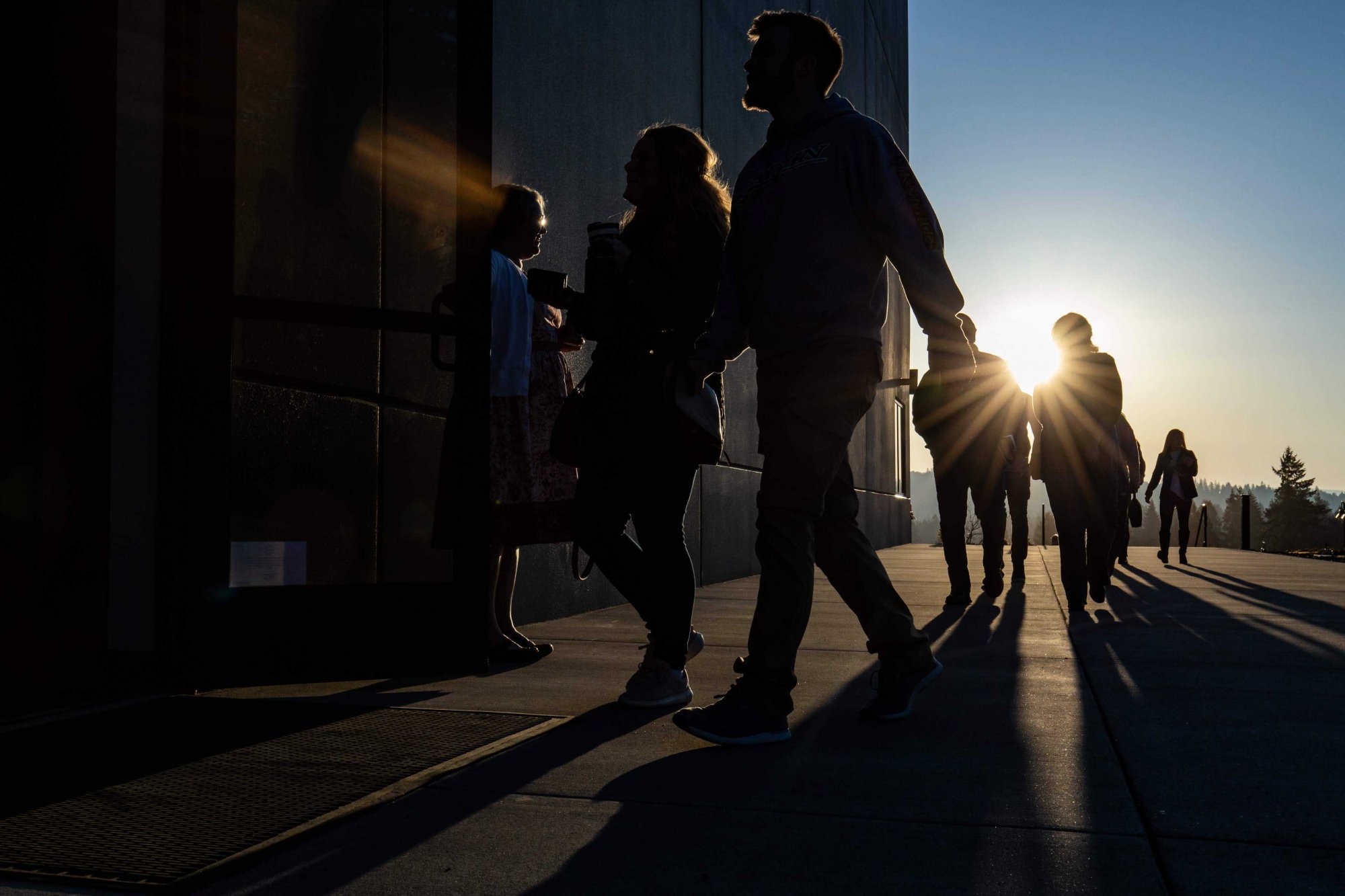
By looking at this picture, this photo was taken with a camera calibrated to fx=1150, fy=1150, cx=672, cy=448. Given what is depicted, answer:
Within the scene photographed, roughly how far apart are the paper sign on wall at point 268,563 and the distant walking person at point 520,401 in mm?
782

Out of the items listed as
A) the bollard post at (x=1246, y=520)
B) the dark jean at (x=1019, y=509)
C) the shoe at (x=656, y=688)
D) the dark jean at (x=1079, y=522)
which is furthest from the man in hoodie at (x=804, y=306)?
the bollard post at (x=1246, y=520)

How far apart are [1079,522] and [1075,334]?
1211 millimetres

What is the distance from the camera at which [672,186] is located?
3676 millimetres

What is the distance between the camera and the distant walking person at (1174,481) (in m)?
14.2

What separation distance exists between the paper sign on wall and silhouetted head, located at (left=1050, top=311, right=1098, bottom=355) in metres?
4.98

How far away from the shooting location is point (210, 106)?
4.12 metres

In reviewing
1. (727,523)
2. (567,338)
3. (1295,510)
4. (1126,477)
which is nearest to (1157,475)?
(1126,477)

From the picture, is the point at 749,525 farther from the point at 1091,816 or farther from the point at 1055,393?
the point at 1091,816

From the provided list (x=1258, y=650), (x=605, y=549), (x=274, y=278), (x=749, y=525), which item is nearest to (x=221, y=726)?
(x=605, y=549)

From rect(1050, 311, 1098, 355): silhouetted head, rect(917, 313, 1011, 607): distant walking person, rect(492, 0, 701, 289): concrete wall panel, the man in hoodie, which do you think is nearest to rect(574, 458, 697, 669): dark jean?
the man in hoodie

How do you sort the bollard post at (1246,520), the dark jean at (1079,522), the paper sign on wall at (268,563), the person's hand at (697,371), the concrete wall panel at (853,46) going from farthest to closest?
the bollard post at (1246,520), the concrete wall panel at (853,46), the dark jean at (1079,522), the paper sign on wall at (268,563), the person's hand at (697,371)

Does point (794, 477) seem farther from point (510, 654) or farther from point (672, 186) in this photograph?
point (510, 654)

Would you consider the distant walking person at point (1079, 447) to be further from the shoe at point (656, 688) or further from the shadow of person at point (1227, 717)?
the shoe at point (656, 688)

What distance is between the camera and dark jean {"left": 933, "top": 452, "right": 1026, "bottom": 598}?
758 centimetres
